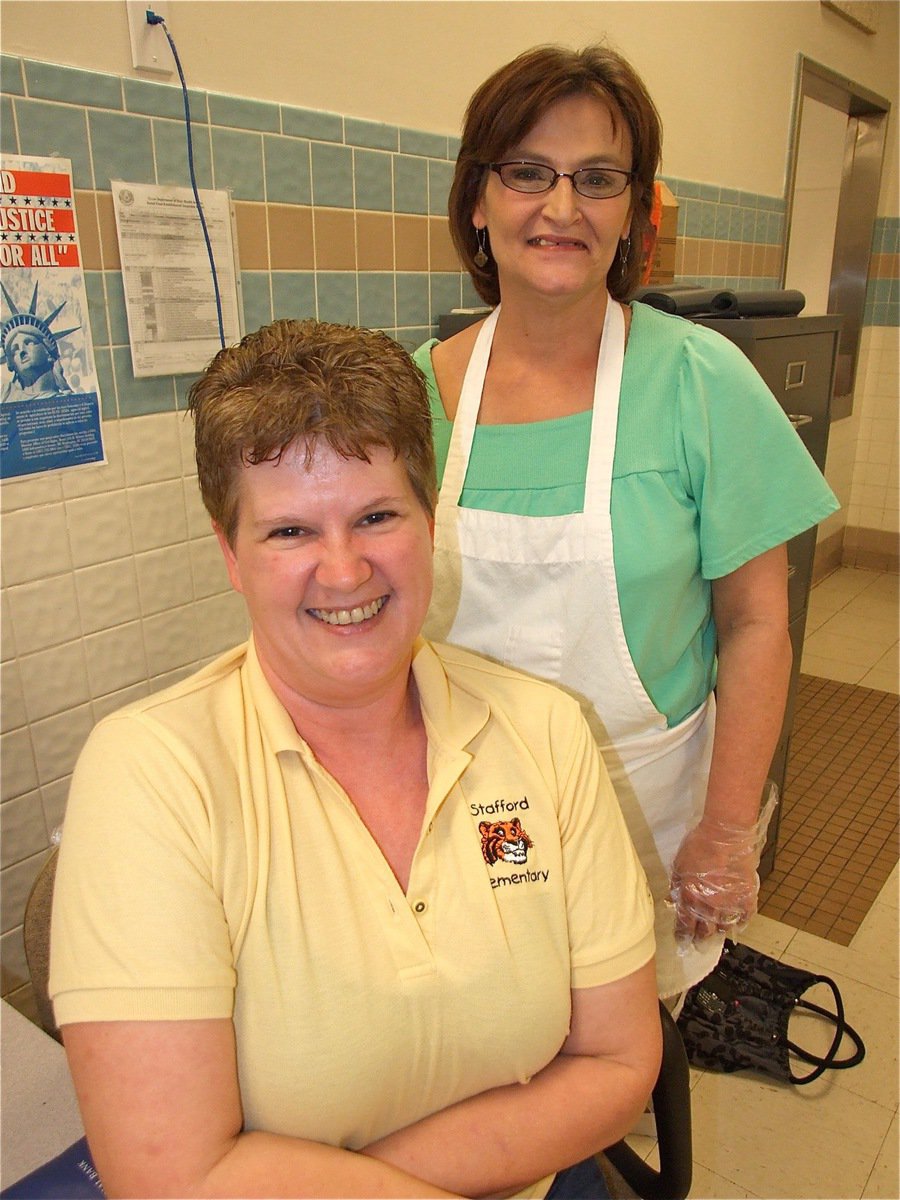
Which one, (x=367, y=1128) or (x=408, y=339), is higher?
(x=408, y=339)

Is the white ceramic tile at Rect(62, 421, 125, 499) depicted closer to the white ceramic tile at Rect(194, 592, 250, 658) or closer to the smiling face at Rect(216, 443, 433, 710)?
the white ceramic tile at Rect(194, 592, 250, 658)

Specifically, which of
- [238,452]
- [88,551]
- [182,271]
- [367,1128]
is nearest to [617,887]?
[367,1128]

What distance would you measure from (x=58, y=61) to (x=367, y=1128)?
4.90 feet

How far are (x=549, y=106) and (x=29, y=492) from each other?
97cm

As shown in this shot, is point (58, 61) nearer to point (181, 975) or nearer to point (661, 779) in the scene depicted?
point (181, 975)

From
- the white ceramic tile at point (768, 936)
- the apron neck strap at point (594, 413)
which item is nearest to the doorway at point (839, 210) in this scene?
the white ceramic tile at point (768, 936)

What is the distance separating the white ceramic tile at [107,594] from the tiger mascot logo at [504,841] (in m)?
0.89

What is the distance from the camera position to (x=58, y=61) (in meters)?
1.34

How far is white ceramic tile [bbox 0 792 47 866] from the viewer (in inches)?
57.2

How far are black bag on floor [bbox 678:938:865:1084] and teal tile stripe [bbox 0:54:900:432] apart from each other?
1.64 m

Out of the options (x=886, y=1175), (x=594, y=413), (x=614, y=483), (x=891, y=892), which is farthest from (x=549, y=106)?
(x=891, y=892)

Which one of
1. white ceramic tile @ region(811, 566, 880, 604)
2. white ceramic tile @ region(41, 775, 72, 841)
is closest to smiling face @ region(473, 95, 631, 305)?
white ceramic tile @ region(41, 775, 72, 841)

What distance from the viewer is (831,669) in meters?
3.96

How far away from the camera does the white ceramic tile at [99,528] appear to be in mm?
1491
